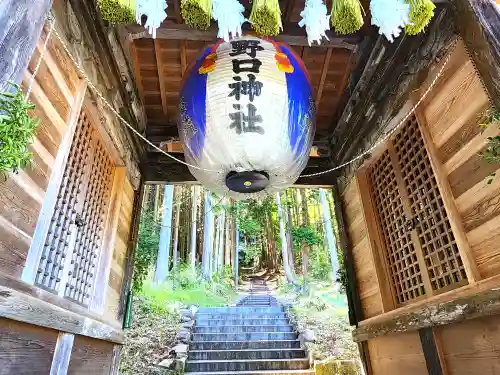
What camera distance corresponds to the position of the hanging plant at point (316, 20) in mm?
2459

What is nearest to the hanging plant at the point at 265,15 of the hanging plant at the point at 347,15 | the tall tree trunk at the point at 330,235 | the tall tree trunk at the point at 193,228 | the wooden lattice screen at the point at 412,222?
the hanging plant at the point at 347,15

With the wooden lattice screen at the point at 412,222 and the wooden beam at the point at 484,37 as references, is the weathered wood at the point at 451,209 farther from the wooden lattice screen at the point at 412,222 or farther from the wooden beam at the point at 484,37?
the wooden beam at the point at 484,37

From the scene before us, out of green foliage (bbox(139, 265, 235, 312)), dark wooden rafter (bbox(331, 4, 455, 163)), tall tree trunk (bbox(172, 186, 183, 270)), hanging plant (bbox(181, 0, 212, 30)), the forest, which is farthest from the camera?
tall tree trunk (bbox(172, 186, 183, 270))

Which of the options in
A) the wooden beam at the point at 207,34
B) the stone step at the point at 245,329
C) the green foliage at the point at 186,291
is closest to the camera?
the wooden beam at the point at 207,34

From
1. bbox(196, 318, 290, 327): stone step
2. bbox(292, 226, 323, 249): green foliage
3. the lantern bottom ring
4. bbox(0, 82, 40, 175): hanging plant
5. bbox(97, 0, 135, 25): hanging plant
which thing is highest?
bbox(292, 226, 323, 249): green foliage

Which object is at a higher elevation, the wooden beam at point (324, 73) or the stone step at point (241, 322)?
the wooden beam at point (324, 73)

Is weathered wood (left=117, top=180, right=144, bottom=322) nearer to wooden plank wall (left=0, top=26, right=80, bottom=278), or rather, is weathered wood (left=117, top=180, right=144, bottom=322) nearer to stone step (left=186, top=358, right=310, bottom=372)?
wooden plank wall (left=0, top=26, right=80, bottom=278)

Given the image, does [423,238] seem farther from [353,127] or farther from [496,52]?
[496,52]

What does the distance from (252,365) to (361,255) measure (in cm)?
452

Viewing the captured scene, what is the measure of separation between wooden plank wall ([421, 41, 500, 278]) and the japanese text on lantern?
60.1 inches

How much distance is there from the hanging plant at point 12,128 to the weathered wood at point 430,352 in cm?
332

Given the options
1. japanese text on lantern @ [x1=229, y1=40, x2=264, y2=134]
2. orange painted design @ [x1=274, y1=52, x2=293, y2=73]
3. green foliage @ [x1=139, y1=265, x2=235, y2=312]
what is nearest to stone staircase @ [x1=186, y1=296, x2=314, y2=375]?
green foliage @ [x1=139, y1=265, x2=235, y2=312]

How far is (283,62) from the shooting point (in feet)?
9.10

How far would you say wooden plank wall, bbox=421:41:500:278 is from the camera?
7.88 feet
